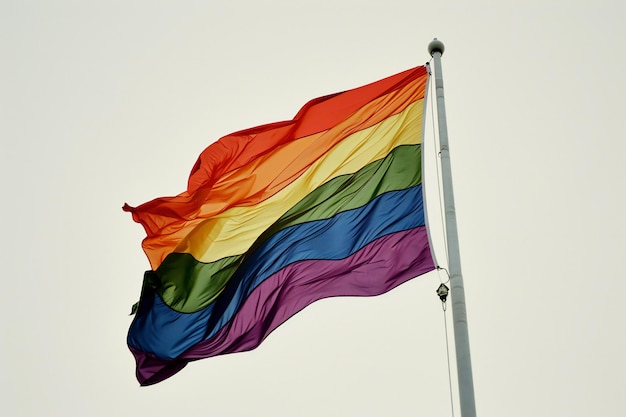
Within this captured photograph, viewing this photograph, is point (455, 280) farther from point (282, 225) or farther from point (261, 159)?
point (261, 159)

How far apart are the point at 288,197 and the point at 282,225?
68cm

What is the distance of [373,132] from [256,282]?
11.0 ft

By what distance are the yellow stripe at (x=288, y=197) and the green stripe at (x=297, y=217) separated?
15 centimetres

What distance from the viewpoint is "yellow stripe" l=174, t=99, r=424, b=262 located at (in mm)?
15406

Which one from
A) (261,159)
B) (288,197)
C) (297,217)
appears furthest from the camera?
(261,159)

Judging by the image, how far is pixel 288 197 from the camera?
15859 mm

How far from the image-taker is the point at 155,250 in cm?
1557

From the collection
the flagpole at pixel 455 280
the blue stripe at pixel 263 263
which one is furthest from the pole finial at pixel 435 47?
the blue stripe at pixel 263 263

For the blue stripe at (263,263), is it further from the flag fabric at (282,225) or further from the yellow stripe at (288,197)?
the yellow stripe at (288,197)

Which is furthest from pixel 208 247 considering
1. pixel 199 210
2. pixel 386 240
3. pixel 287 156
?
pixel 386 240

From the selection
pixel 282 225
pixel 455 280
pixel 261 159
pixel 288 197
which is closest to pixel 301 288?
pixel 282 225

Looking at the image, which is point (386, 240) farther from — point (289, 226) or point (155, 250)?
point (155, 250)

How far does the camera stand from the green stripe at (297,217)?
1495 cm

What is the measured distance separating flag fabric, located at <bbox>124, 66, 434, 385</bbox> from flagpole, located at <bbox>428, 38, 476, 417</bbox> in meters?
0.97
